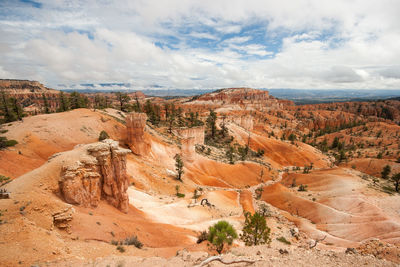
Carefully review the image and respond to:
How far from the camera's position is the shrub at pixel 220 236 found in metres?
12.9

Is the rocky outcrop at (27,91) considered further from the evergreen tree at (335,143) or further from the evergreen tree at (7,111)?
the evergreen tree at (335,143)

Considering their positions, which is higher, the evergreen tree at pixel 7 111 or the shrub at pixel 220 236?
the evergreen tree at pixel 7 111

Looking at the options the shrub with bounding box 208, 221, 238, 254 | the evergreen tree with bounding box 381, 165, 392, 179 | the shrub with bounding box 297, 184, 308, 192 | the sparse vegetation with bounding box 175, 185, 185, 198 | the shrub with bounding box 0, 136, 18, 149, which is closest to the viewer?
the shrub with bounding box 208, 221, 238, 254

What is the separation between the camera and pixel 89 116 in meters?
37.6

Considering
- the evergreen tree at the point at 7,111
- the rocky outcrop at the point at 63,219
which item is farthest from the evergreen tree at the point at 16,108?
the rocky outcrop at the point at 63,219

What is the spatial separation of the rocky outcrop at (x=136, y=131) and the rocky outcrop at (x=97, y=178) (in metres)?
16.0

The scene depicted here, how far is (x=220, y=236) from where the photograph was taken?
12.9 metres

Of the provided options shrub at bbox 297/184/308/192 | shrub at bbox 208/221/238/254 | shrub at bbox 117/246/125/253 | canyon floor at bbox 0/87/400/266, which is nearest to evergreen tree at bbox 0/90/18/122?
canyon floor at bbox 0/87/400/266

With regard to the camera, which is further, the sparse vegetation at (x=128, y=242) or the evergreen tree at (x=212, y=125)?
the evergreen tree at (x=212, y=125)

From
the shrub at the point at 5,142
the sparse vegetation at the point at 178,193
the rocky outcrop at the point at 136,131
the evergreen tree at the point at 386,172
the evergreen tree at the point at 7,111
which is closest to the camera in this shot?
the shrub at the point at 5,142

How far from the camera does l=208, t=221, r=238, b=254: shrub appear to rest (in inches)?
508

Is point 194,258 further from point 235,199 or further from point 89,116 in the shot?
Result: point 89,116

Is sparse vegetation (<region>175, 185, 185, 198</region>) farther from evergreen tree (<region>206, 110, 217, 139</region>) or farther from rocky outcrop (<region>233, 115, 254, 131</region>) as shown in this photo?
rocky outcrop (<region>233, 115, 254, 131</region>)

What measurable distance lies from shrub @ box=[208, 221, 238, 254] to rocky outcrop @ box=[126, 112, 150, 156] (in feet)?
83.5
